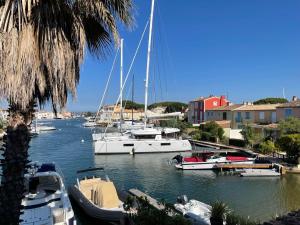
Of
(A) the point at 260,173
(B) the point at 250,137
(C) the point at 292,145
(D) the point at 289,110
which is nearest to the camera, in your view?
(A) the point at 260,173

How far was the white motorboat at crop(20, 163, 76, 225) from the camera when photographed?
43.3 ft

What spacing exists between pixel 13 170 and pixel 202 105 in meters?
82.4

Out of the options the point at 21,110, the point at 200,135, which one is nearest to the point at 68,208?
the point at 21,110

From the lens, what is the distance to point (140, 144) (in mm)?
49469

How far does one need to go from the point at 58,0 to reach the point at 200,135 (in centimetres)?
5856

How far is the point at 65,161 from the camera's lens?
142ft

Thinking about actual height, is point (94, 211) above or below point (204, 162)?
below

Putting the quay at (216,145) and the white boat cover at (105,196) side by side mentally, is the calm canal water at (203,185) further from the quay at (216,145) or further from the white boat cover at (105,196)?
the quay at (216,145)

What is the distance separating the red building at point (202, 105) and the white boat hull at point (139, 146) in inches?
1455

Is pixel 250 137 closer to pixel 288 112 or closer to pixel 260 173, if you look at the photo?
pixel 288 112

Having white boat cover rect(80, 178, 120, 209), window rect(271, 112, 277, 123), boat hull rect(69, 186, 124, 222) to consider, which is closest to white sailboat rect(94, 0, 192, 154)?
window rect(271, 112, 277, 123)

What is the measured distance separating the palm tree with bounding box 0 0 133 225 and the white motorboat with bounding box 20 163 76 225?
183 inches

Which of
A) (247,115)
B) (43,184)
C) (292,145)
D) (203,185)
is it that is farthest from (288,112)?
(43,184)

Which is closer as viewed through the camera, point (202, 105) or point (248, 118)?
point (248, 118)
